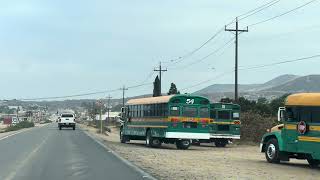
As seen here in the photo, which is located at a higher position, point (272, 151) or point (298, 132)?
point (298, 132)

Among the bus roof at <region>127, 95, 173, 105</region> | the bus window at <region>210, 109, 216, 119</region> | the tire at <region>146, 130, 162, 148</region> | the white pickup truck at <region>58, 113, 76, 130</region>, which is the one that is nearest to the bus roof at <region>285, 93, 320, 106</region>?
the bus roof at <region>127, 95, 173, 105</region>

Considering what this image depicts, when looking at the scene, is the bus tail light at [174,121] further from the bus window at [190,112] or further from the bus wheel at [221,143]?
the bus wheel at [221,143]

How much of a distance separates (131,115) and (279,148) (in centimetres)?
1811

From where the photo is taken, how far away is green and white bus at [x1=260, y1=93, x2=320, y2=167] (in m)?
20.5

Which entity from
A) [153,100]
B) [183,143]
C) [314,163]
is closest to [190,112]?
[183,143]

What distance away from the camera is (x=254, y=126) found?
145 feet

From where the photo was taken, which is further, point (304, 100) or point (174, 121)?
point (174, 121)

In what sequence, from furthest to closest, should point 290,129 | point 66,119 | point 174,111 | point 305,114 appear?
point 66,119 → point 174,111 → point 290,129 → point 305,114

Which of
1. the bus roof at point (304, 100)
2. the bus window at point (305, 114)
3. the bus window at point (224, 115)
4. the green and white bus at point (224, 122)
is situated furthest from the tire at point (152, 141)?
the bus window at point (305, 114)

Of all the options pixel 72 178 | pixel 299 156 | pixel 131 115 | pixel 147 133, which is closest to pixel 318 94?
pixel 299 156

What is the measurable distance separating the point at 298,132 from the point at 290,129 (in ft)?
1.85

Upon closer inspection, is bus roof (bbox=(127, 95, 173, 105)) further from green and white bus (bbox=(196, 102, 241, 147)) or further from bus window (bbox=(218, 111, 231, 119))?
bus window (bbox=(218, 111, 231, 119))

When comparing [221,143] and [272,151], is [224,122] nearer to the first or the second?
[221,143]

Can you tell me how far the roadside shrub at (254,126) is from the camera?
4334cm
